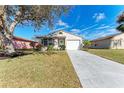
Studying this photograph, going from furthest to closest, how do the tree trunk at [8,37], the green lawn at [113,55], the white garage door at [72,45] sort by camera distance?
the white garage door at [72,45], the tree trunk at [8,37], the green lawn at [113,55]

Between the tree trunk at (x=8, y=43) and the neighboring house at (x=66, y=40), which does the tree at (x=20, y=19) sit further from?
the neighboring house at (x=66, y=40)

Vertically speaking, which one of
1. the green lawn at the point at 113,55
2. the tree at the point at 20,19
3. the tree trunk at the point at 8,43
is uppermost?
the tree at the point at 20,19

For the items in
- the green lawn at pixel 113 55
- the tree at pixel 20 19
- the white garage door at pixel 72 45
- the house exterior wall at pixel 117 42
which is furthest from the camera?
the house exterior wall at pixel 117 42

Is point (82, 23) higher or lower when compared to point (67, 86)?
higher

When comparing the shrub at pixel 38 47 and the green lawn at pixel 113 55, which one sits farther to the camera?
the shrub at pixel 38 47

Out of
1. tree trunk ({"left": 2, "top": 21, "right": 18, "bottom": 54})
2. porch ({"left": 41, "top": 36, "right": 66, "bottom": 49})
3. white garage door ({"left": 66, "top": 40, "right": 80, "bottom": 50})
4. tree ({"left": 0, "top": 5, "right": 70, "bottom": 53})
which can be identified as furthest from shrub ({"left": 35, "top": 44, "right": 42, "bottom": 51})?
tree trunk ({"left": 2, "top": 21, "right": 18, "bottom": 54})

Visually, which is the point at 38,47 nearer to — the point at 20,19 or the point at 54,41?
the point at 54,41

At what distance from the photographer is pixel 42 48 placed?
1903 centimetres

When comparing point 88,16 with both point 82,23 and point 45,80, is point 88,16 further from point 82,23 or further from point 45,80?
point 45,80

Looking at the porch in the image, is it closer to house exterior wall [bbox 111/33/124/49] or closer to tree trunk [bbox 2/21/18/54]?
tree trunk [bbox 2/21/18/54]

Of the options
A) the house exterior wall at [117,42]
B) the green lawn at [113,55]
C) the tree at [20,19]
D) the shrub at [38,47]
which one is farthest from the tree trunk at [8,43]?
the house exterior wall at [117,42]

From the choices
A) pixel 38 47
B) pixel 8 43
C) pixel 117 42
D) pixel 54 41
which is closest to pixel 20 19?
pixel 8 43
